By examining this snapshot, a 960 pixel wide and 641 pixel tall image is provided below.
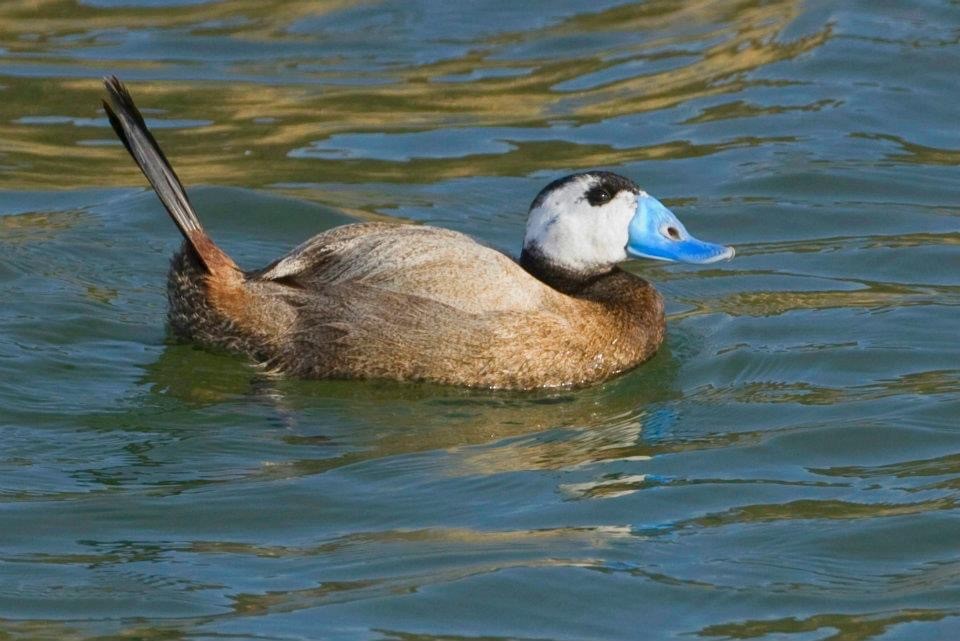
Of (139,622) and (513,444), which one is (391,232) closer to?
(513,444)

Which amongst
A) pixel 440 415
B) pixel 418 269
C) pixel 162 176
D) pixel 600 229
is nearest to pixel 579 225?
pixel 600 229

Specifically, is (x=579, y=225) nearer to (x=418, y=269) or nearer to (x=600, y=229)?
(x=600, y=229)

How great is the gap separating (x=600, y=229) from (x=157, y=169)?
5.99ft

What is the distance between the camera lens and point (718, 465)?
6.52 meters

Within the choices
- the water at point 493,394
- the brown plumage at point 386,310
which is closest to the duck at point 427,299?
the brown plumage at point 386,310

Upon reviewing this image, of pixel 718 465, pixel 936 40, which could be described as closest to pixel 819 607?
pixel 718 465

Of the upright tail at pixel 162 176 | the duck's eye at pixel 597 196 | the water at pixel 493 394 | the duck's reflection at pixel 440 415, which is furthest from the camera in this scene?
the duck's eye at pixel 597 196

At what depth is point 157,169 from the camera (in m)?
7.29

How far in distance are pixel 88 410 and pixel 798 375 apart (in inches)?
112

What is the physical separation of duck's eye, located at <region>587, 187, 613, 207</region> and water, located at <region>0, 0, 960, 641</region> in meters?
0.73

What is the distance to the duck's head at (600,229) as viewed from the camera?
7.59 metres

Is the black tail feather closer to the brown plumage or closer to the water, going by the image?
the brown plumage

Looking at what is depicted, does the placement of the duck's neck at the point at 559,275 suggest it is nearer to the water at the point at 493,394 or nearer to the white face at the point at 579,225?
the white face at the point at 579,225

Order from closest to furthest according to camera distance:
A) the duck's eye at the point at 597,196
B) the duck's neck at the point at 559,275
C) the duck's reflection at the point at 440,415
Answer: the duck's reflection at the point at 440,415 → the duck's eye at the point at 597,196 → the duck's neck at the point at 559,275
